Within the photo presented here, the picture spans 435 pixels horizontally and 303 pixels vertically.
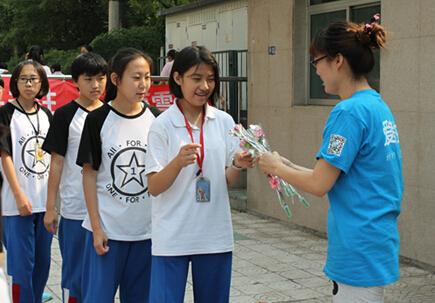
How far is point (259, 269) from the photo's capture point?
6.67 m

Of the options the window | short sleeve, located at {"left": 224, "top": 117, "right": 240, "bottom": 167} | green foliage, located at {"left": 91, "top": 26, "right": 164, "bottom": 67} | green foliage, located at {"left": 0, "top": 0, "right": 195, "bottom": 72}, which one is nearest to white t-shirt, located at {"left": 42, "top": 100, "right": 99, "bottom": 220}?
short sleeve, located at {"left": 224, "top": 117, "right": 240, "bottom": 167}

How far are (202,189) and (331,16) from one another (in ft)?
16.9

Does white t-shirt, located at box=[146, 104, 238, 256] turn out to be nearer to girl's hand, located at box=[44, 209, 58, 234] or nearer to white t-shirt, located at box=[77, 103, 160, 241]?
white t-shirt, located at box=[77, 103, 160, 241]

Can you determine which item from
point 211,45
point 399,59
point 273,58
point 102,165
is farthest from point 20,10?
point 102,165

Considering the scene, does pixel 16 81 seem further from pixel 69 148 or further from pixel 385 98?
pixel 385 98

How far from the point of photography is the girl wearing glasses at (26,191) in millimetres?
4918

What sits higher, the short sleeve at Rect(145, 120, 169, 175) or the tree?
the tree

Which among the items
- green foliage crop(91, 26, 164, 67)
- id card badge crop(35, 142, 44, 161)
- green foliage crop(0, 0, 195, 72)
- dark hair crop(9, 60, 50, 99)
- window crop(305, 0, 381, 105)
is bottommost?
id card badge crop(35, 142, 44, 161)

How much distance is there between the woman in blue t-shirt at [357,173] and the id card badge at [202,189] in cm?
55

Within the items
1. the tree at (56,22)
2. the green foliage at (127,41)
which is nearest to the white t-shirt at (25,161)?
the green foliage at (127,41)

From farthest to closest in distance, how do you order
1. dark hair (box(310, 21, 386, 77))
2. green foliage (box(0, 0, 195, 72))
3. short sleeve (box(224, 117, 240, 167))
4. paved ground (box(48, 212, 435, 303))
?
green foliage (box(0, 0, 195, 72)), paved ground (box(48, 212, 435, 303)), short sleeve (box(224, 117, 240, 167)), dark hair (box(310, 21, 386, 77))

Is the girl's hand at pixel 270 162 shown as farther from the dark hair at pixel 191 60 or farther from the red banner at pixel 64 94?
the red banner at pixel 64 94

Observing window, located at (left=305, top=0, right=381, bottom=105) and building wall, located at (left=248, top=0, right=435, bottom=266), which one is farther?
window, located at (left=305, top=0, right=381, bottom=105)

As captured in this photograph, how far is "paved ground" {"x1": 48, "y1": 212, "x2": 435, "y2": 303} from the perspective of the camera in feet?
19.0
